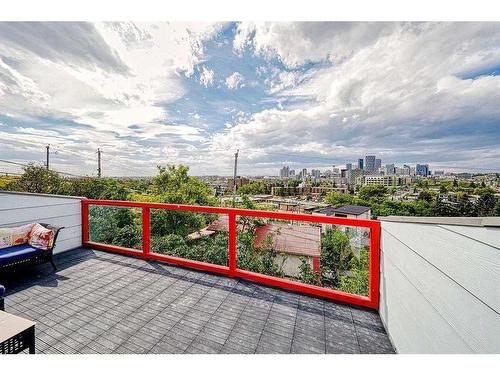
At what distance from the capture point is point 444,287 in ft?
4.21

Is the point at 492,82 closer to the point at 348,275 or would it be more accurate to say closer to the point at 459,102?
the point at 459,102

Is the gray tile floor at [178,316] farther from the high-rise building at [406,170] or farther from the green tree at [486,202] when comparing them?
the high-rise building at [406,170]

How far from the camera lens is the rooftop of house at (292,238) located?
3.24 metres

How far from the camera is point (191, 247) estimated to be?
3990 mm

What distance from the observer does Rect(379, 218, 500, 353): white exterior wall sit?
0.96 metres

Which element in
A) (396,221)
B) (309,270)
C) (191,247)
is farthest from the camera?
(191,247)

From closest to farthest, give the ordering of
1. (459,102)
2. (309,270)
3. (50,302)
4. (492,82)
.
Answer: (50,302)
(309,270)
(492,82)
(459,102)

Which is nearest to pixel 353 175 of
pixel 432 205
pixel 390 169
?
pixel 390 169

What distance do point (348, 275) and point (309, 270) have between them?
22.9 inches

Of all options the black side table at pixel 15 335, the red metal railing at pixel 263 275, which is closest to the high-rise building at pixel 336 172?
the red metal railing at pixel 263 275

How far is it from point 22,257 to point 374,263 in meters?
4.36

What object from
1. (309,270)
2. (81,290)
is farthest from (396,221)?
(81,290)

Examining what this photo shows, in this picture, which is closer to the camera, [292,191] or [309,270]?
[309,270]
